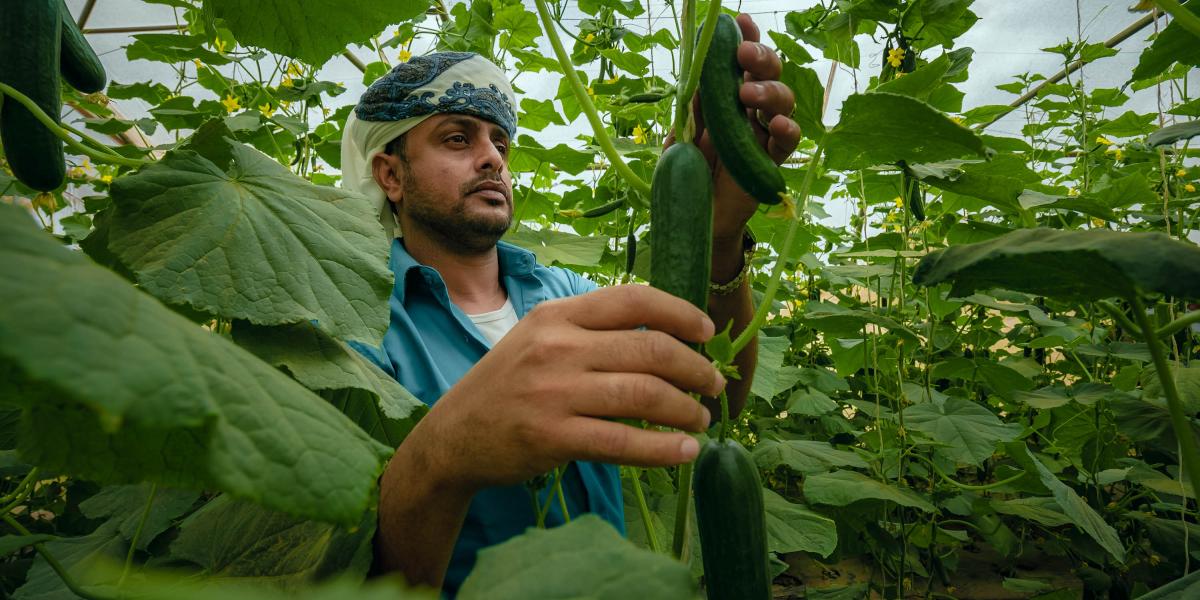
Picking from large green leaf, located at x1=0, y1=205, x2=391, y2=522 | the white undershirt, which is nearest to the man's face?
the white undershirt

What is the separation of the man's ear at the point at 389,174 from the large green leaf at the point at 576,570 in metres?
2.18

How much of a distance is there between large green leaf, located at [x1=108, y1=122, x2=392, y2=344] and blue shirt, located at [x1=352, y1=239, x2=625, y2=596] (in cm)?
44

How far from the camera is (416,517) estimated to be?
3.33ft

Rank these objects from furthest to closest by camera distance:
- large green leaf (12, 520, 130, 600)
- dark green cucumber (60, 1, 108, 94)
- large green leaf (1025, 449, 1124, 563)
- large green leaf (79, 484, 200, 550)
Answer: large green leaf (1025, 449, 1124, 563) → large green leaf (79, 484, 200, 550) → large green leaf (12, 520, 130, 600) → dark green cucumber (60, 1, 108, 94)

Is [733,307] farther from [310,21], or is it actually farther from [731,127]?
[310,21]

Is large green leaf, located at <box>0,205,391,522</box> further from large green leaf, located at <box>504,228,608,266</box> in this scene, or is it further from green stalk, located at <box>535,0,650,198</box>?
large green leaf, located at <box>504,228,608,266</box>

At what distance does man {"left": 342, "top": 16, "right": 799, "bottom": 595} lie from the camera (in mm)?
735

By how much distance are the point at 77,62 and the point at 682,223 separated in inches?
29.1

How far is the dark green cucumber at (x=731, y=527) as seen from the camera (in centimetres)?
85

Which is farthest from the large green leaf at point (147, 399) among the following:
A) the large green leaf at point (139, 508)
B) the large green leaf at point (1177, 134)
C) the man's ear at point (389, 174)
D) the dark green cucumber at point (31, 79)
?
the man's ear at point (389, 174)

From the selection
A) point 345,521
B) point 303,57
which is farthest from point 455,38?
point 345,521

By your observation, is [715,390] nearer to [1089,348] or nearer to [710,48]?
[710,48]

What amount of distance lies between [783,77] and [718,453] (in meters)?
0.62

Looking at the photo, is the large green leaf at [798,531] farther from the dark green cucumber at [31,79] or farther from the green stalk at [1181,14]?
the dark green cucumber at [31,79]
